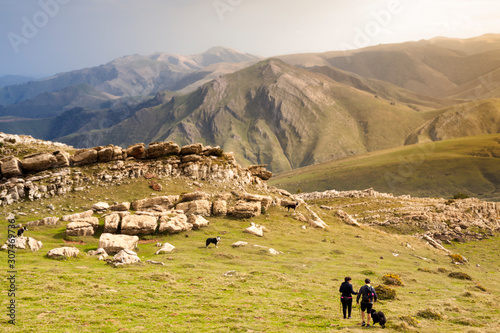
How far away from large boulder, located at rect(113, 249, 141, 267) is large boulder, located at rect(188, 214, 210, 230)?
50.8 feet

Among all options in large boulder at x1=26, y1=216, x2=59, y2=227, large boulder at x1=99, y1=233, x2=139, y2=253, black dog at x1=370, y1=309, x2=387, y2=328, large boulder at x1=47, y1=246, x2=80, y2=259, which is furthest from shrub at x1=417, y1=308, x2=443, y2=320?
large boulder at x1=26, y1=216, x2=59, y2=227

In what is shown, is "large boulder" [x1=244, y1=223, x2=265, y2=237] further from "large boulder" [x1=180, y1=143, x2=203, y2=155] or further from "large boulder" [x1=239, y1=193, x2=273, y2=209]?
"large boulder" [x1=180, y1=143, x2=203, y2=155]

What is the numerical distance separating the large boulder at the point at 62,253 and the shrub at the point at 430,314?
117 feet

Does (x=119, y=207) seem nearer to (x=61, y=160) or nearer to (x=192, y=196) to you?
(x=192, y=196)

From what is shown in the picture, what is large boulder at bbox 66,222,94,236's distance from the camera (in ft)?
134

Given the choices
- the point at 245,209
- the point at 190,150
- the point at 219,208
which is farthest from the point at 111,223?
the point at 190,150

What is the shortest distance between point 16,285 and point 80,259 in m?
9.33

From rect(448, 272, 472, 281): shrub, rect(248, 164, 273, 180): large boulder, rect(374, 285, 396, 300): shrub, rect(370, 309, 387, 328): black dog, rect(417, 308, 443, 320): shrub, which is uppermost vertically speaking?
rect(248, 164, 273, 180): large boulder

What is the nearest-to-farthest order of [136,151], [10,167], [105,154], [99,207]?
[99,207] → [10,167] → [105,154] → [136,151]

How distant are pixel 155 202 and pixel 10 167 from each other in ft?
91.0

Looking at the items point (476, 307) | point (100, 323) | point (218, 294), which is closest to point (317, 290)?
point (218, 294)

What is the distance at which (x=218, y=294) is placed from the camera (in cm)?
2573

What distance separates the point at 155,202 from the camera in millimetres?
54500

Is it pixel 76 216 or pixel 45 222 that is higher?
pixel 76 216
